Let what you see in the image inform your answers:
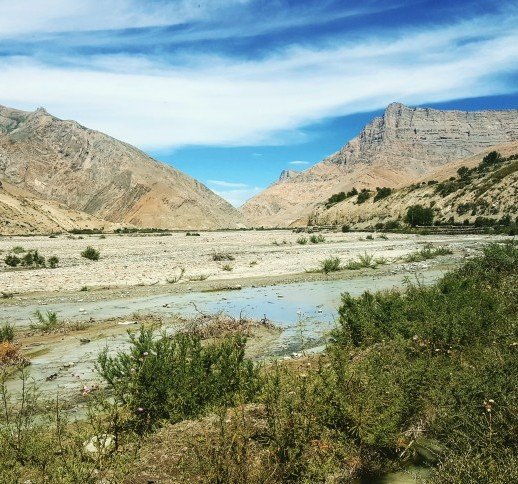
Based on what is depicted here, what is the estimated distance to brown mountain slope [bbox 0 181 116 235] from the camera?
3891 inches

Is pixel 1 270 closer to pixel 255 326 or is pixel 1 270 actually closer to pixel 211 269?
pixel 211 269

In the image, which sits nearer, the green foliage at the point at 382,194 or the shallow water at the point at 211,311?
the shallow water at the point at 211,311

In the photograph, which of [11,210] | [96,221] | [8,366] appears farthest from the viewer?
[96,221]

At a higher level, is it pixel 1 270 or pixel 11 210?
pixel 11 210

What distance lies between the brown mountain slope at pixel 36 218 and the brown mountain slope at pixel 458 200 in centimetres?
6689

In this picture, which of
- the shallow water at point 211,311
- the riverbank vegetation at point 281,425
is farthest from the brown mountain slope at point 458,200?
the riverbank vegetation at point 281,425

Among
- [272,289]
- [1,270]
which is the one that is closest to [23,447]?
[272,289]

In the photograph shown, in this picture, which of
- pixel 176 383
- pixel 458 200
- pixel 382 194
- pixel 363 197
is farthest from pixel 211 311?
pixel 363 197

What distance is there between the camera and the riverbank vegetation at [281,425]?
476 cm

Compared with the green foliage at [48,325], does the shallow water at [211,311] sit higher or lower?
lower

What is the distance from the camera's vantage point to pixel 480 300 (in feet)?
32.2

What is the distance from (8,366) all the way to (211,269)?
59.6 feet

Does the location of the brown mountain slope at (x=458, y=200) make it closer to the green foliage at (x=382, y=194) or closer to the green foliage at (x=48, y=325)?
the green foliage at (x=382, y=194)

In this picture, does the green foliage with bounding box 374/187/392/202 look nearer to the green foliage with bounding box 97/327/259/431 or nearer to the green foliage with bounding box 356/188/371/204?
the green foliage with bounding box 356/188/371/204
